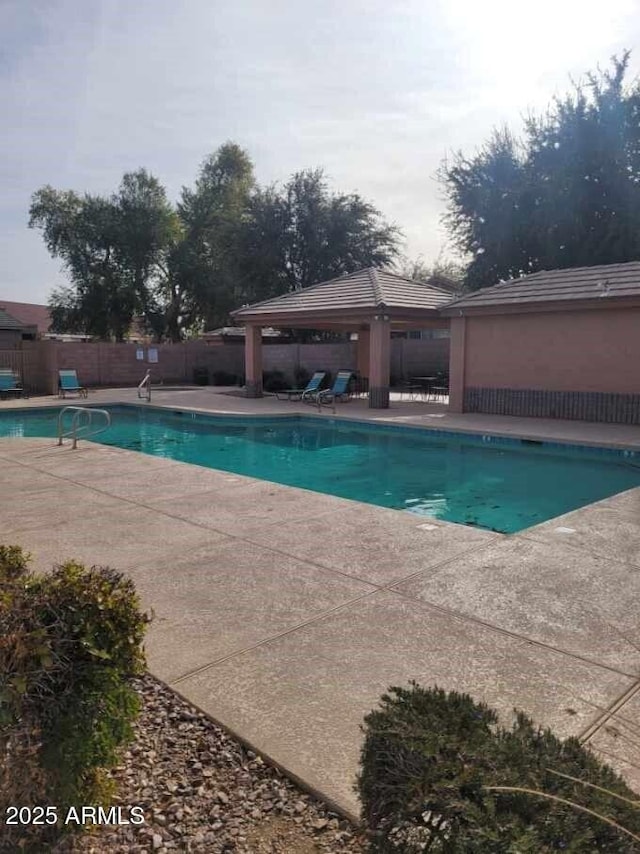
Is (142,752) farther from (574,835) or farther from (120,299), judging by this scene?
(120,299)

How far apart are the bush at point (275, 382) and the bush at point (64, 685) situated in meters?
22.2

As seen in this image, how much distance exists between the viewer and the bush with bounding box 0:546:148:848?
185 cm

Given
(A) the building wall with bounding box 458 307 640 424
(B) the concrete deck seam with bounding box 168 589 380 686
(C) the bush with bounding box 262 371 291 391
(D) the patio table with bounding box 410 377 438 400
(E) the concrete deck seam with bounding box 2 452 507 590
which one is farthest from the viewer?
(C) the bush with bounding box 262 371 291 391

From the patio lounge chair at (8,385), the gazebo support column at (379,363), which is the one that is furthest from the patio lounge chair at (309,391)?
the patio lounge chair at (8,385)

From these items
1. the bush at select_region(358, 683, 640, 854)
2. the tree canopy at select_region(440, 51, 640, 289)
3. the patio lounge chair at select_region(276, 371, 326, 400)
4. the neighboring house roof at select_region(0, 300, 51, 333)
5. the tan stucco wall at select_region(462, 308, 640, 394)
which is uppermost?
the tree canopy at select_region(440, 51, 640, 289)

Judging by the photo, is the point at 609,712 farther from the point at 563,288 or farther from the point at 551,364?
the point at 563,288

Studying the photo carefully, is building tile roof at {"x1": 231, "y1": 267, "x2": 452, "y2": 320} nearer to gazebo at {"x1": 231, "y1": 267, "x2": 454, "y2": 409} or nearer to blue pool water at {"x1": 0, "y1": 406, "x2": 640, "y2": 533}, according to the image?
gazebo at {"x1": 231, "y1": 267, "x2": 454, "y2": 409}

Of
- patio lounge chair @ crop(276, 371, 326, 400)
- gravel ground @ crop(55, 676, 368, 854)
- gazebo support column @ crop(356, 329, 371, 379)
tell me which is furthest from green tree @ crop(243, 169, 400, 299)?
gravel ground @ crop(55, 676, 368, 854)

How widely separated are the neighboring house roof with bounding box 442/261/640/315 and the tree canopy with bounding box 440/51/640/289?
365 inches

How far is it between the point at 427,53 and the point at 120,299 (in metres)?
25.2

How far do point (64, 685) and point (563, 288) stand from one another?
1478cm

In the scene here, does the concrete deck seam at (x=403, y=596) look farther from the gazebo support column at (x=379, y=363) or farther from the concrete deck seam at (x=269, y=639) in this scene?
the gazebo support column at (x=379, y=363)

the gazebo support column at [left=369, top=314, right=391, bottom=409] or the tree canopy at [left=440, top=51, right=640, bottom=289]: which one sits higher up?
the tree canopy at [left=440, top=51, right=640, bottom=289]

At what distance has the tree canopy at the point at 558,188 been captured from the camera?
74.4 ft
